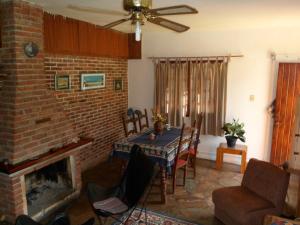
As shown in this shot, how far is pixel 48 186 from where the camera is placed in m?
3.47

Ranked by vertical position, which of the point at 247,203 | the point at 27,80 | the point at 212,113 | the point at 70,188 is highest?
the point at 27,80

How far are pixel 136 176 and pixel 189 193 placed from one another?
1.15m

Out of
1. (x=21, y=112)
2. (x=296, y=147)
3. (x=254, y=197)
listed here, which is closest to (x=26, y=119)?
(x=21, y=112)

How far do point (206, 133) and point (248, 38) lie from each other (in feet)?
5.91

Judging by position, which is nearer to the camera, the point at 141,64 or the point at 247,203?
the point at 247,203

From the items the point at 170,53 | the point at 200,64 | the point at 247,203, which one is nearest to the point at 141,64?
the point at 170,53

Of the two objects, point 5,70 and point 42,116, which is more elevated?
point 5,70

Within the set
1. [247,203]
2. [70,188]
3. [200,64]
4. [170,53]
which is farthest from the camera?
[170,53]

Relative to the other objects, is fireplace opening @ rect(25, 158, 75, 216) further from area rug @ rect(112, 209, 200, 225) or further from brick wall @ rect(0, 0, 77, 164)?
area rug @ rect(112, 209, 200, 225)

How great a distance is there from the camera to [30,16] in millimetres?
2771

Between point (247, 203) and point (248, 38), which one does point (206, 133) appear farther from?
point (247, 203)

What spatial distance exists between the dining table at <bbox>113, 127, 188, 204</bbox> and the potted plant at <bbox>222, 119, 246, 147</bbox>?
0.98m

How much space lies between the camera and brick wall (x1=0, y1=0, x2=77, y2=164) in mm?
2648

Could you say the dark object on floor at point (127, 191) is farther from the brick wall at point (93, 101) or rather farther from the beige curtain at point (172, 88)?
the beige curtain at point (172, 88)
